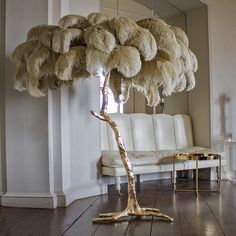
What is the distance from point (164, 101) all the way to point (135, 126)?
107 cm

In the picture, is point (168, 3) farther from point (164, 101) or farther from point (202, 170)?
point (202, 170)

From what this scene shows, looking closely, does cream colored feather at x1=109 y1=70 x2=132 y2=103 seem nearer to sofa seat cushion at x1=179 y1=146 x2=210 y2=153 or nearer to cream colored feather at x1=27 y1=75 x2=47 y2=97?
cream colored feather at x1=27 y1=75 x2=47 y2=97

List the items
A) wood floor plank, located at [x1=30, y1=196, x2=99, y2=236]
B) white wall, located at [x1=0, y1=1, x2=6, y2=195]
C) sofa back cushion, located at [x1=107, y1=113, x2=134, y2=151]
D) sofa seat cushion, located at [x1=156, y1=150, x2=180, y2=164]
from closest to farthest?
wood floor plank, located at [x1=30, y1=196, x2=99, y2=236]
white wall, located at [x1=0, y1=1, x2=6, y2=195]
sofa seat cushion, located at [x1=156, y1=150, x2=180, y2=164]
sofa back cushion, located at [x1=107, y1=113, x2=134, y2=151]

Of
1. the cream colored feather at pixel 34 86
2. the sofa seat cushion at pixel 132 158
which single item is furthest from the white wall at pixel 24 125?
the sofa seat cushion at pixel 132 158

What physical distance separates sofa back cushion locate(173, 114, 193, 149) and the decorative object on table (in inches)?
106

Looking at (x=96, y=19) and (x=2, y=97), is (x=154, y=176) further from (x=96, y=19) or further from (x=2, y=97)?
(x=96, y=19)

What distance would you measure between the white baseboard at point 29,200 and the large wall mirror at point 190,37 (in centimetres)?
235

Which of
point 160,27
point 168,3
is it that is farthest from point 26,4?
point 168,3

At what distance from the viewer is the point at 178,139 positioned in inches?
242

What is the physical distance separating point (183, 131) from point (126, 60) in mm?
3567

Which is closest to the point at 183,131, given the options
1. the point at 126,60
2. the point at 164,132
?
the point at 164,132

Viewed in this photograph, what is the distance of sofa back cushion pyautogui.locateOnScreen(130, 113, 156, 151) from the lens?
18.7 ft

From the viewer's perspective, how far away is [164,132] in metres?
6.04

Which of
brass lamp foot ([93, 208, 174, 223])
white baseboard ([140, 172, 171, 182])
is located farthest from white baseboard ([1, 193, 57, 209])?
white baseboard ([140, 172, 171, 182])
